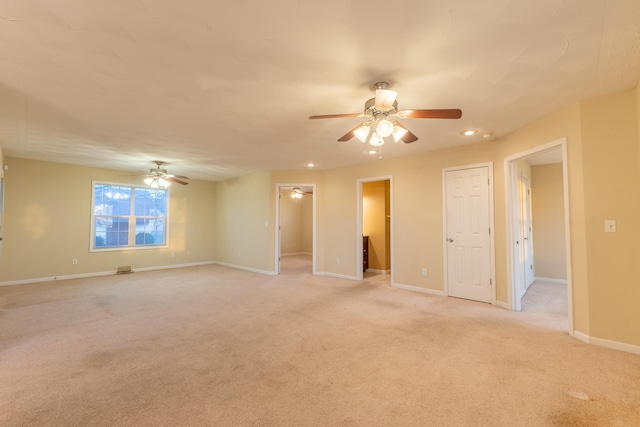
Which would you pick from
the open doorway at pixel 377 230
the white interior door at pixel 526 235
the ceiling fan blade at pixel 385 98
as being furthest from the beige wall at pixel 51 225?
the white interior door at pixel 526 235

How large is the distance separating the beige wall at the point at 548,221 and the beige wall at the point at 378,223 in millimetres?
3004

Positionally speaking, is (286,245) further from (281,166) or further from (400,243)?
(400,243)

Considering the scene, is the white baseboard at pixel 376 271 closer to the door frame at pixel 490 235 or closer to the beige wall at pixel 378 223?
the beige wall at pixel 378 223

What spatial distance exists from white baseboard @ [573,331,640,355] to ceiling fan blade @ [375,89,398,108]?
9.93ft

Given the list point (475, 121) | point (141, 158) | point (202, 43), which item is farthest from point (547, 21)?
point (141, 158)

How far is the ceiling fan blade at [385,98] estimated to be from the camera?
7.62 ft

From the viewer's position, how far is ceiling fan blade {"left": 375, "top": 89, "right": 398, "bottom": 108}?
2.32 metres

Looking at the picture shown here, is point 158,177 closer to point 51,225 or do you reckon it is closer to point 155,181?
point 155,181

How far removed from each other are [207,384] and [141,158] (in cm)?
490

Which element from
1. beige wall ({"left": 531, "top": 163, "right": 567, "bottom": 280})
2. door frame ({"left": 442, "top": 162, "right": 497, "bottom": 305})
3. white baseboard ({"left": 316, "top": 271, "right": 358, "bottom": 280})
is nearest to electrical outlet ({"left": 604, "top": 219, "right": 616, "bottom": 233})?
door frame ({"left": 442, "top": 162, "right": 497, "bottom": 305})

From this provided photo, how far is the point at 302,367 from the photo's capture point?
2404 millimetres

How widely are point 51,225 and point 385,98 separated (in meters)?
7.15

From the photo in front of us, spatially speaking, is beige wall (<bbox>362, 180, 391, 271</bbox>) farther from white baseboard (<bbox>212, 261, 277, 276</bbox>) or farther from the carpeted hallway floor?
the carpeted hallway floor

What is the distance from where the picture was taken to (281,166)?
6.36 m
